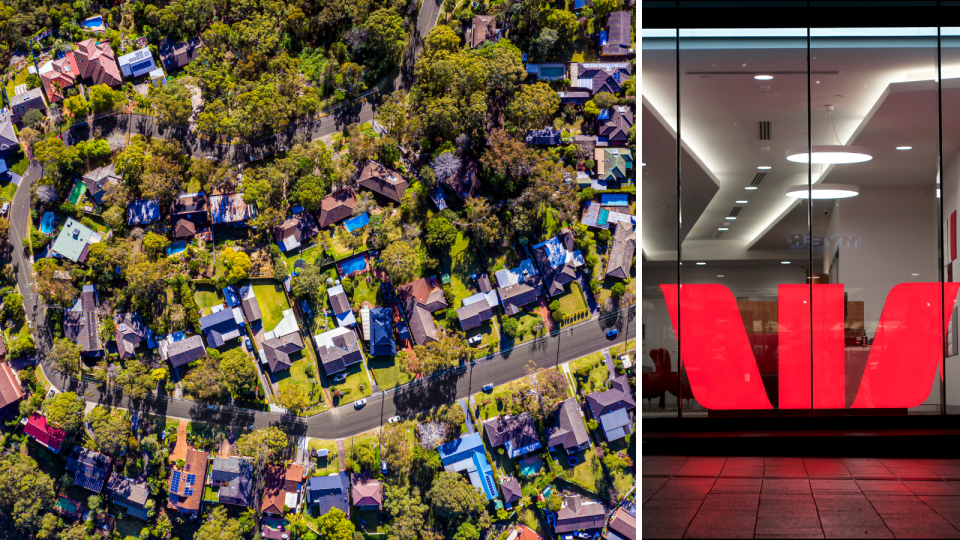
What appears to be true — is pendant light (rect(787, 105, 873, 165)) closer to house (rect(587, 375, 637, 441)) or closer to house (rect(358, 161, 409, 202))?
house (rect(587, 375, 637, 441))

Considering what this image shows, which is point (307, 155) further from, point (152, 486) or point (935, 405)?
point (935, 405)

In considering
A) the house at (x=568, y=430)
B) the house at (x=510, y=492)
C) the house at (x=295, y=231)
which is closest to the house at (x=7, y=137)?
the house at (x=295, y=231)

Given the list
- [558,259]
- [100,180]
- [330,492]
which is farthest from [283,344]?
[558,259]

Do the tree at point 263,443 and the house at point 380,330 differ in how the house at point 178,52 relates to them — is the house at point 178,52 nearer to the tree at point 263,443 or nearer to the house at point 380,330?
the house at point 380,330

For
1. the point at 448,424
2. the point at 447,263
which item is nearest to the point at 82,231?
the point at 447,263

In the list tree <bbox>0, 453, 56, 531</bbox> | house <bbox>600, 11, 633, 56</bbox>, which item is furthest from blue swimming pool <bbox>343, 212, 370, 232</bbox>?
tree <bbox>0, 453, 56, 531</bbox>

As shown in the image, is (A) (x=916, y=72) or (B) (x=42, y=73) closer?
(A) (x=916, y=72)

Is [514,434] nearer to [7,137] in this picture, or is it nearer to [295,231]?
[295,231]
